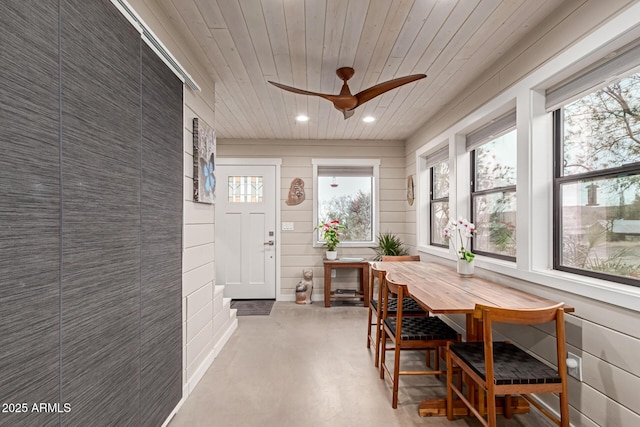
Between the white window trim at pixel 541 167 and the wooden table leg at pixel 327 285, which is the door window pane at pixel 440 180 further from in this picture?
the wooden table leg at pixel 327 285

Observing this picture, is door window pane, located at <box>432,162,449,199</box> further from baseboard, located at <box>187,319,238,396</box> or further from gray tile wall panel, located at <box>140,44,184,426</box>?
gray tile wall panel, located at <box>140,44,184,426</box>

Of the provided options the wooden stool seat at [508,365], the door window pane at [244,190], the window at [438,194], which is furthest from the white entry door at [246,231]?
the wooden stool seat at [508,365]

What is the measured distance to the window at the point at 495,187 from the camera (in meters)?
2.65

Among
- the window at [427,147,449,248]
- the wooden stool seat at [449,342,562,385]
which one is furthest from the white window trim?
the window at [427,147,449,248]

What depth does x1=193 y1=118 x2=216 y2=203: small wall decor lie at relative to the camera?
2455 mm

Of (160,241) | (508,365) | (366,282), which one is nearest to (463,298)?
(508,365)

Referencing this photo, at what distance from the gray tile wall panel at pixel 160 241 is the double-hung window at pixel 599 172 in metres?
2.41

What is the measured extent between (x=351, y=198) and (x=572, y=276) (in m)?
3.51

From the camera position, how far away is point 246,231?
16.4 feet

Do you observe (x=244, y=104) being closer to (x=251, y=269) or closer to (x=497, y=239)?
(x=251, y=269)

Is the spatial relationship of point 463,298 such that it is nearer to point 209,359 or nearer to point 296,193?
point 209,359

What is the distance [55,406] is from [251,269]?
3934mm

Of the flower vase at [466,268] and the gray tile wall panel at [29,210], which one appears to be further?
the flower vase at [466,268]

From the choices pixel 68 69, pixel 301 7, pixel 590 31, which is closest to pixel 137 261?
pixel 68 69
